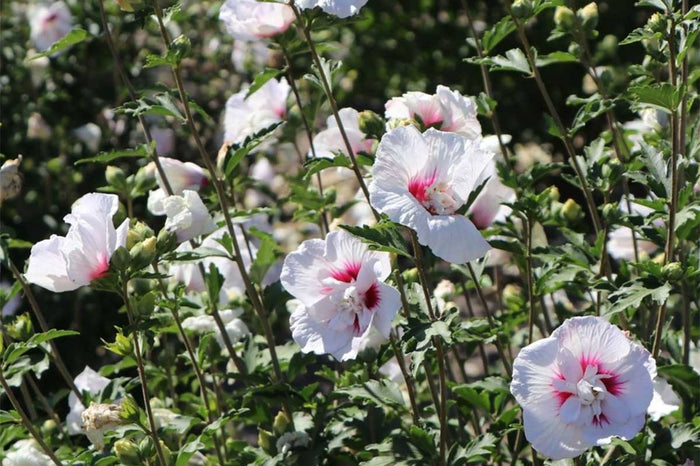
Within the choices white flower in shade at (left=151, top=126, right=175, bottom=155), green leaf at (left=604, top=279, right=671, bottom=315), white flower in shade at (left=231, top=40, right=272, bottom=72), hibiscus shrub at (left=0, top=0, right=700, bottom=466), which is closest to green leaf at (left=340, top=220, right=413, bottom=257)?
hibiscus shrub at (left=0, top=0, right=700, bottom=466)

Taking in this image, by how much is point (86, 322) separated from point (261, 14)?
244 cm

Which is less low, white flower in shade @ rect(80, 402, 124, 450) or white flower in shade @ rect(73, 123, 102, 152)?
white flower in shade @ rect(80, 402, 124, 450)

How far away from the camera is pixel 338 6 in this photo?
1753 mm

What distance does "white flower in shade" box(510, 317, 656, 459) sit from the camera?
1.56m

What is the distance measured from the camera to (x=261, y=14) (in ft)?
6.98

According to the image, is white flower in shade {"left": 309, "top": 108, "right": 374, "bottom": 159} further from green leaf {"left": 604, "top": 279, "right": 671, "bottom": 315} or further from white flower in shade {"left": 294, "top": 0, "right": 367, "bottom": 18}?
green leaf {"left": 604, "top": 279, "right": 671, "bottom": 315}

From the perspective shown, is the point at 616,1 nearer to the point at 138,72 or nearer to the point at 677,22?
the point at 138,72

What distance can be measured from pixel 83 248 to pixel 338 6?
0.58 metres

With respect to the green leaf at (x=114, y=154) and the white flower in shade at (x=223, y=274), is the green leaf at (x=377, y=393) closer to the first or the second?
the white flower in shade at (x=223, y=274)

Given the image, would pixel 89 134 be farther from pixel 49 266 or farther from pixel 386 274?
pixel 386 274

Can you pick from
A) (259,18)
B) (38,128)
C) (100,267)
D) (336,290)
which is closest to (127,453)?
(100,267)

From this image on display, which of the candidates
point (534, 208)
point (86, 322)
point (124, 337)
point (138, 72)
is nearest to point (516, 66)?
point (534, 208)

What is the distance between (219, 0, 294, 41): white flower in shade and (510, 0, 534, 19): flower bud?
44cm

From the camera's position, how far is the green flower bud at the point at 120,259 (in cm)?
168
